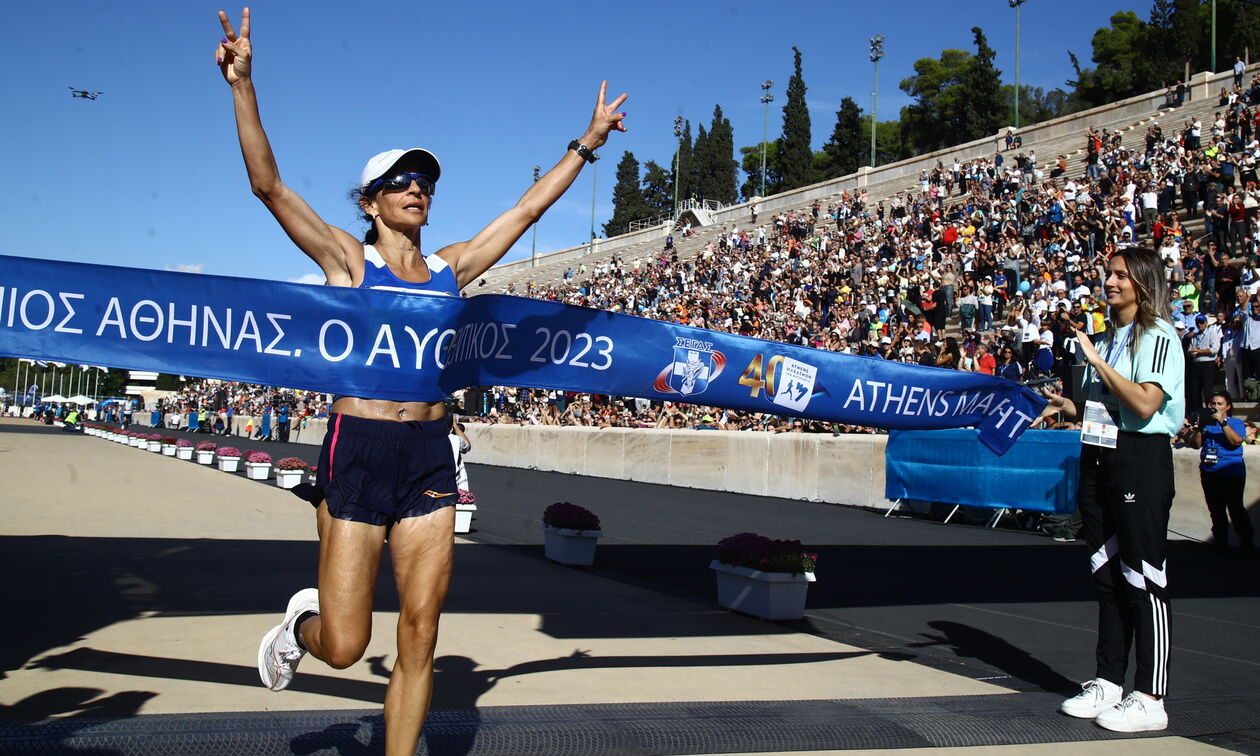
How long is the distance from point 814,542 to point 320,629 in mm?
9634

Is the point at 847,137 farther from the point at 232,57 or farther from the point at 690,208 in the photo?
the point at 232,57

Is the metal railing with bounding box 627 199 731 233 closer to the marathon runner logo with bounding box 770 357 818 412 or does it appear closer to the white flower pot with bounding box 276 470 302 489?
the white flower pot with bounding box 276 470 302 489

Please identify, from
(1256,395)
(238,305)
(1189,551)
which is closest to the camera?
(238,305)

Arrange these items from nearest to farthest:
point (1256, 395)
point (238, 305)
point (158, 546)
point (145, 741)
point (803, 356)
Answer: point (145, 741) < point (238, 305) < point (803, 356) < point (158, 546) < point (1256, 395)

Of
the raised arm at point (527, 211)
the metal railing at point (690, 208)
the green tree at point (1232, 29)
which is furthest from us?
the metal railing at point (690, 208)

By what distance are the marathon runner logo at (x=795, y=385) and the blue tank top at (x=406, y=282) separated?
83.3 inches

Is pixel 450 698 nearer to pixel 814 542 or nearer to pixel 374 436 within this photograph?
pixel 374 436

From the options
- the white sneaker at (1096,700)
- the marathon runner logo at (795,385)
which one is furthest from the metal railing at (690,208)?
the white sneaker at (1096,700)

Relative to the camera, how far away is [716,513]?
16641mm

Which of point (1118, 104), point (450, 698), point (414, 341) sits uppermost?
point (1118, 104)

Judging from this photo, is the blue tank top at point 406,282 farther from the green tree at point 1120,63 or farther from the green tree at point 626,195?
the green tree at point 626,195

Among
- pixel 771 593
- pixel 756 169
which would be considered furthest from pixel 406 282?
pixel 756 169

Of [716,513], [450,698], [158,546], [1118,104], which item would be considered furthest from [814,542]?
[1118,104]

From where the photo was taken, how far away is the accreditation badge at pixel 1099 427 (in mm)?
4773
